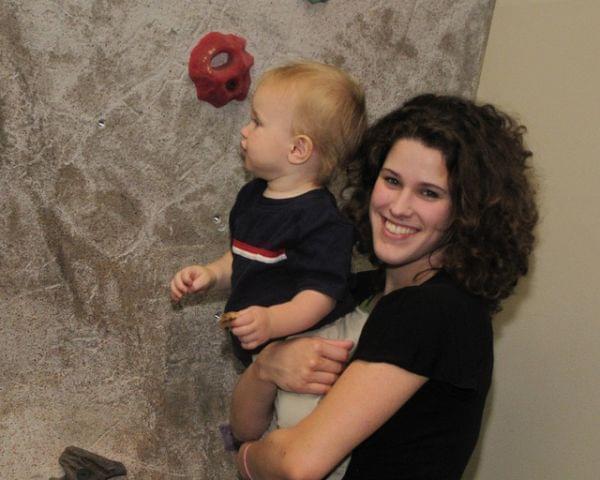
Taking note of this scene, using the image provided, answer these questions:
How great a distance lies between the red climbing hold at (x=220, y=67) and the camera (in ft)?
4.82

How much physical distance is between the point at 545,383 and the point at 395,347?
693mm

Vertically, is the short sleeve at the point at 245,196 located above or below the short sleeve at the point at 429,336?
above

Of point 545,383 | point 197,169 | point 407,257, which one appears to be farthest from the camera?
point 545,383

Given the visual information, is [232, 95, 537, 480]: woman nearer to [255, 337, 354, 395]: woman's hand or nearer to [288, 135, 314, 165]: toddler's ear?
[255, 337, 354, 395]: woman's hand

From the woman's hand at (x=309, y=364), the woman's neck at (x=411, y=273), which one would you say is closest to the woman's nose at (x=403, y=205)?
the woman's neck at (x=411, y=273)

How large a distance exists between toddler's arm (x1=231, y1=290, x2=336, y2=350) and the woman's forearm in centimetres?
12

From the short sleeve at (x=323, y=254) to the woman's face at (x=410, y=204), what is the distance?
0.20 ft

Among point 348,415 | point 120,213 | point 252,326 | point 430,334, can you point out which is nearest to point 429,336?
point 430,334

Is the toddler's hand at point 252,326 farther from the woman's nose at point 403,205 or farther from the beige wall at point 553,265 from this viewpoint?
the beige wall at point 553,265

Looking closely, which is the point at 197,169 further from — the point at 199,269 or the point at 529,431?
the point at 529,431

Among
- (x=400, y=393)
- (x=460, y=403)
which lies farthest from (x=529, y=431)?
(x=400, y=393)

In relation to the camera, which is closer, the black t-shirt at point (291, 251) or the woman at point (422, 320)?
the woman at point (422, 320)

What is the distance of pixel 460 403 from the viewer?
1.22 metres

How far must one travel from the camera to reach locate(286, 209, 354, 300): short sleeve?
1.31 m
